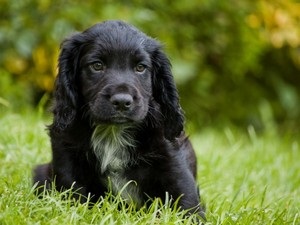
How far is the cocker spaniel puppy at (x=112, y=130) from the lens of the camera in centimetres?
448

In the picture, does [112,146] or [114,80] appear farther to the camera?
[112,146]

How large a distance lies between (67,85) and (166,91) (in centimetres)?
65

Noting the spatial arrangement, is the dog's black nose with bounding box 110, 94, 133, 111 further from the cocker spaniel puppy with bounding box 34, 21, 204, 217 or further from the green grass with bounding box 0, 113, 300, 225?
the green grass with bounding box 0, 113, 300, 225

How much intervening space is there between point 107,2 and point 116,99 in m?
4.28

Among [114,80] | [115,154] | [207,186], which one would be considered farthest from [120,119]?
[207,186]

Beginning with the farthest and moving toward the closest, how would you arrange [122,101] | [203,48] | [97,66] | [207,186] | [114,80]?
[203,48] → [207,186] → [97,66] → [114,80] → [122,101]

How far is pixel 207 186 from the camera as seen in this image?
5.60 meters

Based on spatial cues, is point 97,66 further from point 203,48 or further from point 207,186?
point 203,48

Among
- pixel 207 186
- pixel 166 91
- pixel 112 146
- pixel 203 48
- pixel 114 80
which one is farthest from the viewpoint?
pixel 203 48

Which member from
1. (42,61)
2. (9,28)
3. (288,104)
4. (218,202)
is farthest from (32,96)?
(218,202)

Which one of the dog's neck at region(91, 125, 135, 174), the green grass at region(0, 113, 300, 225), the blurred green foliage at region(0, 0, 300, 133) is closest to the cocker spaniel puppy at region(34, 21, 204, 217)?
the dog's neck at region(91, 125, 135, 174)

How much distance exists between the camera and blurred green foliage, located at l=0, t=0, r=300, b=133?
8.19 metres

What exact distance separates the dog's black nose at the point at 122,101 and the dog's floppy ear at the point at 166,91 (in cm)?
57

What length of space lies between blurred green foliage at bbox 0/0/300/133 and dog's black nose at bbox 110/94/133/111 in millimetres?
3324
